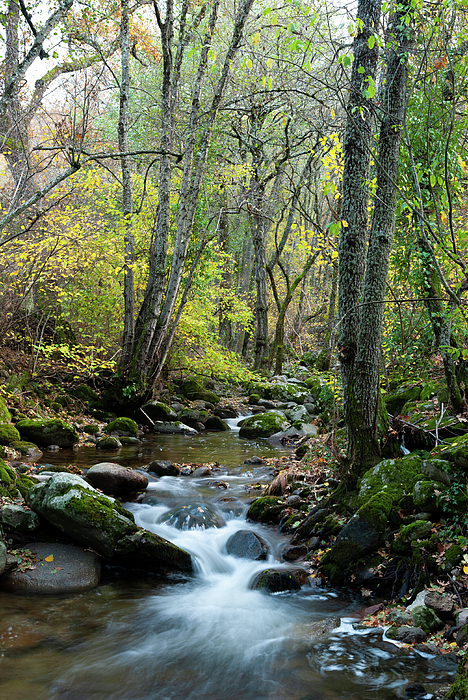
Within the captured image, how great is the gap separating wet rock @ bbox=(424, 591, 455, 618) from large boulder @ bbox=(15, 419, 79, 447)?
332 inches

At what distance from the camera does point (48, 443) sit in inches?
409

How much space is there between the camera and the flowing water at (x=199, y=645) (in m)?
3.76

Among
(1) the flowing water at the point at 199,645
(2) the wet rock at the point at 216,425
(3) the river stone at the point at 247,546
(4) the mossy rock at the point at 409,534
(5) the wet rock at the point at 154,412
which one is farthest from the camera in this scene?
(2) the wet rock at the point at 216,425

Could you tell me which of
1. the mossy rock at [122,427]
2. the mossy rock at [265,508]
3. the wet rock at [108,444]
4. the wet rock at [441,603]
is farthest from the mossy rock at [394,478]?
the mossy rock at [122,427]

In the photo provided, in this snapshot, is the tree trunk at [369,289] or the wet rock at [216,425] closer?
the tree trunk at [369,289]

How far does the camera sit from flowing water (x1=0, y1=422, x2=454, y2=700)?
376 cm

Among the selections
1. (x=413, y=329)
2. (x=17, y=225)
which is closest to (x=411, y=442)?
(x=413, y=329)

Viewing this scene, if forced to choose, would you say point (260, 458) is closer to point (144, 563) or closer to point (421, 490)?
point (144, 563)

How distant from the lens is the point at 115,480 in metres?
7.79

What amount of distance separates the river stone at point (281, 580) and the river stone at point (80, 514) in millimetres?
1747

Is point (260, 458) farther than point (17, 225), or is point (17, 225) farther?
point (17, 225)

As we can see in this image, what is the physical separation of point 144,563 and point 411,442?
3.81 m

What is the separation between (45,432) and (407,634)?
8.50 metres

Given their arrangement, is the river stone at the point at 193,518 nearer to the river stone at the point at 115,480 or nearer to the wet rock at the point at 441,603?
the river stone at the point at 115,480
